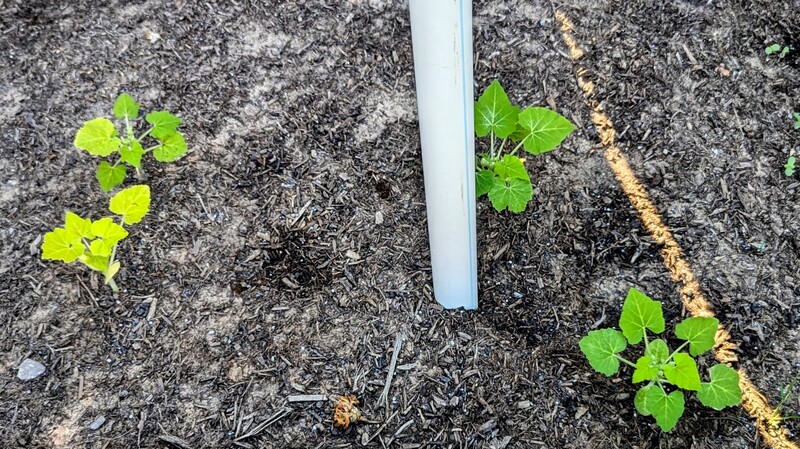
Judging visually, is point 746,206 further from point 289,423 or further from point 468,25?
point 289,423

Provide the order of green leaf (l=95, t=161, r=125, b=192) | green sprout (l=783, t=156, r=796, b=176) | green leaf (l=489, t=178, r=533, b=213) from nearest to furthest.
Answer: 1. green leaf (l=489, t=178, r=533, b=213)
2. green leaf (l=95, t=161, r=125, b=192)
3. green sprout (l=783, t=156, r=796, b=176)

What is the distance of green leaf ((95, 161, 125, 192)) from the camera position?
1845 millimetres

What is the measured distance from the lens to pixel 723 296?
1.79 metres

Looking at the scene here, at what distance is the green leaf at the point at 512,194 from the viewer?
Result: 5.70 feet

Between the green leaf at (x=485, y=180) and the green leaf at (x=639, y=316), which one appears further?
the green leaf at (x=485, y=180)

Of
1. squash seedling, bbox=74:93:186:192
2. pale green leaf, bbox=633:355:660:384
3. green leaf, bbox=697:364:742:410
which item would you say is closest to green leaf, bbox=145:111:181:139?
squash seedling, bbox=74:93:186:192

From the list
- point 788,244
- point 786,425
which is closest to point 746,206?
point 788,244

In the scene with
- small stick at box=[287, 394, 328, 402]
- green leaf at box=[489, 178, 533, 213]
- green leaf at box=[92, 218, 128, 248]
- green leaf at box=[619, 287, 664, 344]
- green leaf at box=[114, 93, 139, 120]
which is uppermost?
green leaf at box=[114, 93, 139, 120]

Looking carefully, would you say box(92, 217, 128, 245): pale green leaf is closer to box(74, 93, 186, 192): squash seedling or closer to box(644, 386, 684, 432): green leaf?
box(74, 93, 186, 192): squash seedling

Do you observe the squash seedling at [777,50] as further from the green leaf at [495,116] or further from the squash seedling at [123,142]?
the squash seedling at [123,142]

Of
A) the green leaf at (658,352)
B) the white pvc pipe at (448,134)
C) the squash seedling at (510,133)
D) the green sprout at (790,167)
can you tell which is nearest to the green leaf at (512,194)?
the squash seedling at (510,133)

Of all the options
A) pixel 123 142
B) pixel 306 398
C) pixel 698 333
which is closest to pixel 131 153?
pixel 123 142

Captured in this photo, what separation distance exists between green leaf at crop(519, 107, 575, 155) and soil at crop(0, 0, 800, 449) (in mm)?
269

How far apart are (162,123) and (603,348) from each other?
4.73ft
